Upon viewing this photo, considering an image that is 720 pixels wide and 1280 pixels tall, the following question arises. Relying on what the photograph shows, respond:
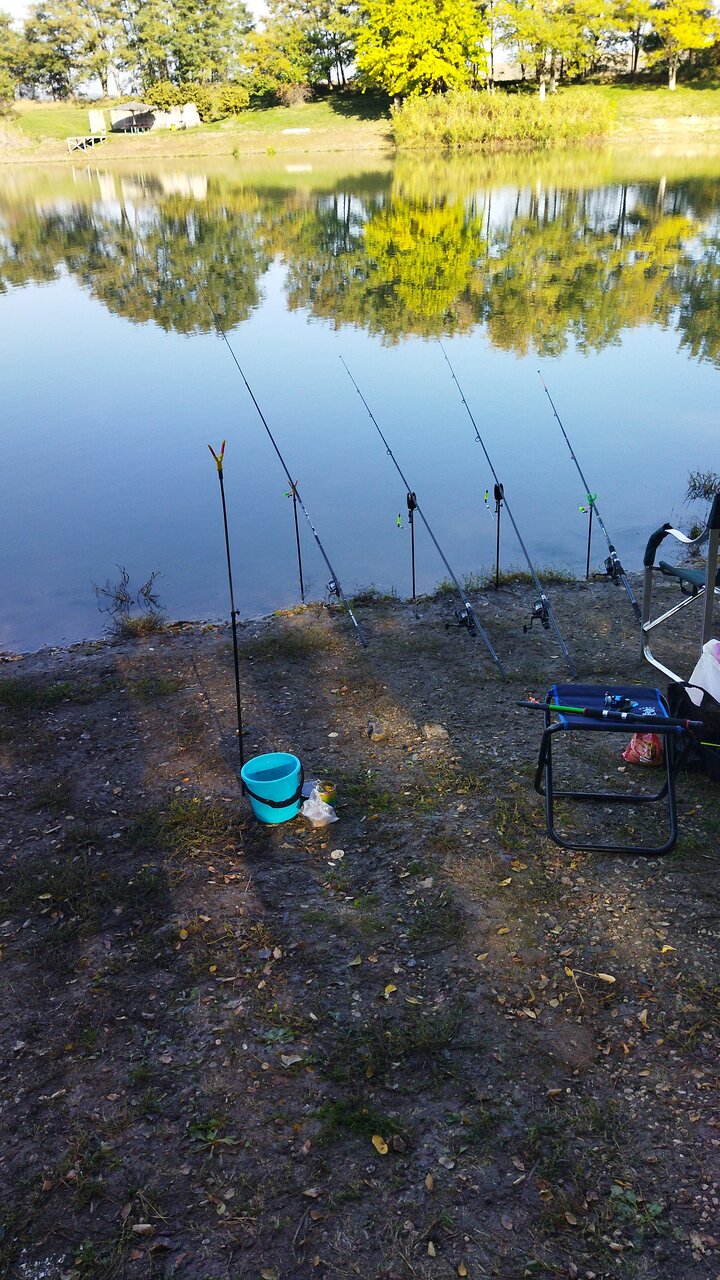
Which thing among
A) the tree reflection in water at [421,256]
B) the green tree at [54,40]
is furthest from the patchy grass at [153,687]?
the green tree at [54,40]

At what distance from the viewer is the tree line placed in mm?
50938

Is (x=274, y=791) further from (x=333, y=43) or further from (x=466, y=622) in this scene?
(x=333, y=43)

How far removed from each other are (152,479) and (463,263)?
1290 cm

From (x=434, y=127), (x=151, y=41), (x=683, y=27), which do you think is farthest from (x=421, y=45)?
(x=151, y=41)

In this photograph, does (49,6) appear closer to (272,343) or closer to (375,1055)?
(272,343)

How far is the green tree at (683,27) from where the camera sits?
153 feet

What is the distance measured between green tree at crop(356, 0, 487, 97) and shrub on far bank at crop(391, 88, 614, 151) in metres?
6.05

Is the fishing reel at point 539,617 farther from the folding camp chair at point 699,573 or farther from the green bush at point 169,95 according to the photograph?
the green bush at point 169,95

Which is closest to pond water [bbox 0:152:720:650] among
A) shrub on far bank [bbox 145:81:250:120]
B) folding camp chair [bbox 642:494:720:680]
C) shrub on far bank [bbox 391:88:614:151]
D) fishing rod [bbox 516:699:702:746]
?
folding camp chair [bbox 642:494:720:680]

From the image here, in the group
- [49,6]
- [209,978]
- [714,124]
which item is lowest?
[209,978]

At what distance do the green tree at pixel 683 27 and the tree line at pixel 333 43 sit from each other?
0.25ft

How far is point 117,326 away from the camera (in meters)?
18.3

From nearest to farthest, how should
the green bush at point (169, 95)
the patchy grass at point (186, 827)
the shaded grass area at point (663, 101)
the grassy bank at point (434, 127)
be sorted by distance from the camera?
the patchy grass at point (186, 827)
the grassy bank at point (434, 127)
the shaded grass area at point (663, 101)
the green bush at point (169, 95)

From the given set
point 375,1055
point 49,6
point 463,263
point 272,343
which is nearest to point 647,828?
point 375,1055
